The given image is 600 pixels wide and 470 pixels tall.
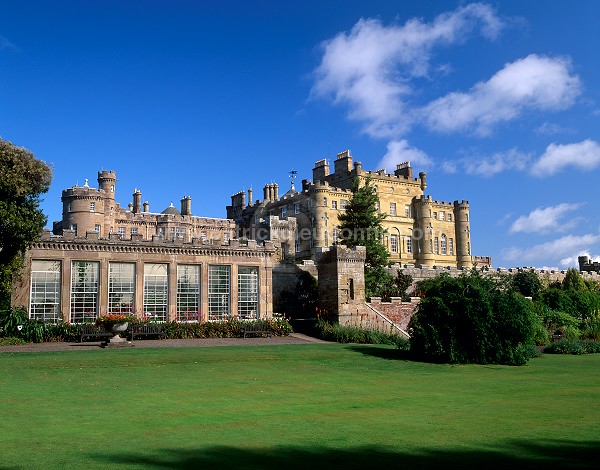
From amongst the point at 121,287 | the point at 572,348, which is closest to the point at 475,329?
the point at 572,348

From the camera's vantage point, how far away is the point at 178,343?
963 inches

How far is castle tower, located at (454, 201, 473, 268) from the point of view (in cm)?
6669

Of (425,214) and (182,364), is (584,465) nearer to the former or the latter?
(182,364)

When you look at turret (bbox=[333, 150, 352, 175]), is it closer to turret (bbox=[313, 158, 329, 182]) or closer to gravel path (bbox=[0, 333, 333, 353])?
turret (bbox=[313, 158, 329, 182])

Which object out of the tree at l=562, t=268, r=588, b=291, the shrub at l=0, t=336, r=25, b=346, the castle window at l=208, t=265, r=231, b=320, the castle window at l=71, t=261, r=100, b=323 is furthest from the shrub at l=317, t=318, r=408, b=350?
the tree at l=562, t=268, r=588, b=291

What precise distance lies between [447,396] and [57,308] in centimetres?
1941

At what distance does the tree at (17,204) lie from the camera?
23.0 m

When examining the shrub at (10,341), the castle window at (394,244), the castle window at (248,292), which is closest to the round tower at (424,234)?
the castle window at (394,244)

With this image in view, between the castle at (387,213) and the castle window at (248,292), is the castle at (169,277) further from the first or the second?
the castle at (387,213)

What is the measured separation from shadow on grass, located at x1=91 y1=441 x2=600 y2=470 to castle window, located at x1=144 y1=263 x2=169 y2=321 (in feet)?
71.7

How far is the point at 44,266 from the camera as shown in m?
26.3

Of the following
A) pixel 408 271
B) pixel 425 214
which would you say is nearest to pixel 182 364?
pixel 408 271

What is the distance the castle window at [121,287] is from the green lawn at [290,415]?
30.5 feet

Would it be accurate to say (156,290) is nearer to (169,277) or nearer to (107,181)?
(169,277)
